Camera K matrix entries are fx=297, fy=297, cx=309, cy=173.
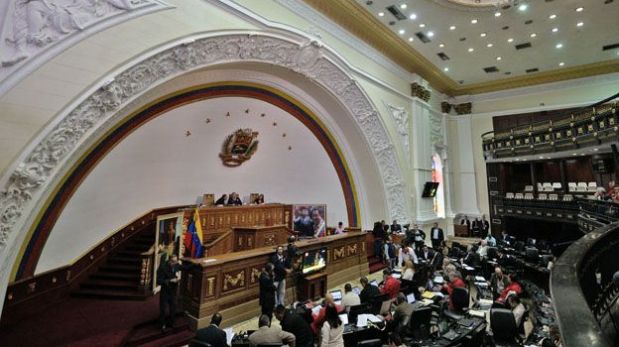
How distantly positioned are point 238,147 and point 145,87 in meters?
4.81

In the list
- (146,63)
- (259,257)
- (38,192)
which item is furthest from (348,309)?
(146,63)

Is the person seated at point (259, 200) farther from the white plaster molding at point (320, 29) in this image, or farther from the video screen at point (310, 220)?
the white plaster molding at point (320, 29)

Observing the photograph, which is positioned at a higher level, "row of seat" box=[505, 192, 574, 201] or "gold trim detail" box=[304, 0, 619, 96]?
"gold trim detail" box=[304, 0, 619, 96]

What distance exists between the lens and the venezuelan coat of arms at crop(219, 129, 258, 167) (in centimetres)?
970

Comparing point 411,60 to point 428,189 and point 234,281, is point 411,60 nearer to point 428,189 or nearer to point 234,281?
point 428,189

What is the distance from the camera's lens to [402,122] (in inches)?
462

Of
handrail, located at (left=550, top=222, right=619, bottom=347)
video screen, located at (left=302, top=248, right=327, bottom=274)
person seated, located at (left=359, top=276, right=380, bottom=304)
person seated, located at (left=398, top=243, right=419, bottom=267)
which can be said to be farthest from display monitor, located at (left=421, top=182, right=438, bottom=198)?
handrail, located at (left=550, top=222, right=619, bottom=347)

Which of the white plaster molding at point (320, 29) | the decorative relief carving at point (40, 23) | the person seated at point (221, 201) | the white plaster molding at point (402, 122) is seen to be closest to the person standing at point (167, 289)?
the decorative relief carving at point (40, 23)

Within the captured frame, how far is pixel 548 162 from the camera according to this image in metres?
14.5

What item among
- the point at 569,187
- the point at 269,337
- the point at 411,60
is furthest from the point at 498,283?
the point at 569,187

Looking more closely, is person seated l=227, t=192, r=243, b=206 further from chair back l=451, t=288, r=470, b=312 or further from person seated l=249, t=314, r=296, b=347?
chair back l=451, t=288, r=470, b=312

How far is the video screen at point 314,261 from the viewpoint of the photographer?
21.4ft

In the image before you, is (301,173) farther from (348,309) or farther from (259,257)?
(348,309)

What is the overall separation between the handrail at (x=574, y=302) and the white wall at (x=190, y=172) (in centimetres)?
758
